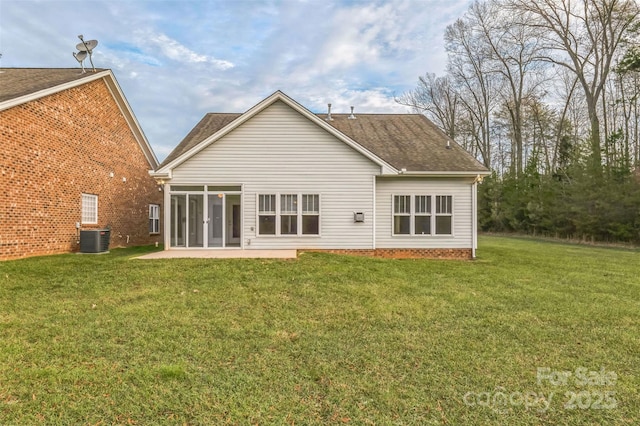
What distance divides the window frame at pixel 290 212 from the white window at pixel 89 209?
6.54 m

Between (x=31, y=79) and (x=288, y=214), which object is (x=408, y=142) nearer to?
(x=288, y=214)

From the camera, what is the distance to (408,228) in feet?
41.2

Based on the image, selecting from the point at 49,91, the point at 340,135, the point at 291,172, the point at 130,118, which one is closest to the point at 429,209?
the point at 340,135

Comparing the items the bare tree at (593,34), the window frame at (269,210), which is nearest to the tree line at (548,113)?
the bare tree at (593,34)

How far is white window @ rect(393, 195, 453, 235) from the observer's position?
1252 centimetres

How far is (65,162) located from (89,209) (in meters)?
2.11

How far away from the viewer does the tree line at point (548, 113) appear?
841 inches

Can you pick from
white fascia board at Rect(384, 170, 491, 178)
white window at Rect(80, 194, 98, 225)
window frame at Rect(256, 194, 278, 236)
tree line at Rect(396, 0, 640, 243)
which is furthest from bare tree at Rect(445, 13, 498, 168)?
white window at Rect(80, 194, 98, 225)

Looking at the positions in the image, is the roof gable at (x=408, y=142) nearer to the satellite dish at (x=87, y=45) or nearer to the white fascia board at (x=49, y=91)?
the white fascia board at (x=49, y=91)

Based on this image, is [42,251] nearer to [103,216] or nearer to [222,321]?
[103,216]

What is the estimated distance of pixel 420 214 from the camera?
12523mm

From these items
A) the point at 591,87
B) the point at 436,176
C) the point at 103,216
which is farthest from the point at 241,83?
the point at 591,87

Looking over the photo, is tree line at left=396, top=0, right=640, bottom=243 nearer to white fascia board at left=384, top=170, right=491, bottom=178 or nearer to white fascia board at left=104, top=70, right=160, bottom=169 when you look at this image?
white fascia board at left=384, top=170, right=491, bottom=178

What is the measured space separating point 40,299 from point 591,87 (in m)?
32.4
